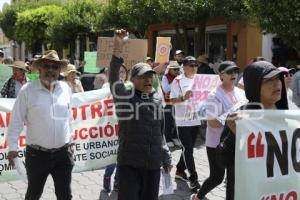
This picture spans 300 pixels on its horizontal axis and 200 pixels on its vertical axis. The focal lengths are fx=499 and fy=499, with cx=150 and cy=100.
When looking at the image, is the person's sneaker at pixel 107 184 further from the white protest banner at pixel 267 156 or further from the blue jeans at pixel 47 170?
the white protest banner at pixel 267 156

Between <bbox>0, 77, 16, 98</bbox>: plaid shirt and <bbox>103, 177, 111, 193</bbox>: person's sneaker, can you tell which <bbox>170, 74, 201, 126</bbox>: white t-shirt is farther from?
<bbox>0, 77, 16, 98</bbox>: plaid shirt

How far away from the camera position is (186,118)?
7180 millimetres

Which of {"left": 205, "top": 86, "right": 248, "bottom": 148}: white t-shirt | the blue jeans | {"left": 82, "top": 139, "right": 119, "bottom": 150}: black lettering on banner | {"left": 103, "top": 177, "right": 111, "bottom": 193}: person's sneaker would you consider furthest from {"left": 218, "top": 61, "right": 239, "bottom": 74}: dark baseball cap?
{"left": 103, "top": 177, "right": 111, "bottom": 193}: person's sneaker

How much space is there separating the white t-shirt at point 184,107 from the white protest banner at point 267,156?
3668mm

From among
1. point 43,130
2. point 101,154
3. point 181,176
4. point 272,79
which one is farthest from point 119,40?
point 181,176

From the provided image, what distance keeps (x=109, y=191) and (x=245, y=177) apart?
3.68 m

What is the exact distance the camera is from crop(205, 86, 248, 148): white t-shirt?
5410 mm

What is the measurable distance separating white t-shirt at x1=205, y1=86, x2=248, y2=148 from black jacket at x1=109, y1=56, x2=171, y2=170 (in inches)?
48.6

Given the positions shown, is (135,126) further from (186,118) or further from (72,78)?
(72,78)

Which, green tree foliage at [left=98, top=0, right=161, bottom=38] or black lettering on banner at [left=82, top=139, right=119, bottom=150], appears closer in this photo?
black lettering on banner at [left=82, top=139, right=119, bottom=150]

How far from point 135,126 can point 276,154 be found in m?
1.35

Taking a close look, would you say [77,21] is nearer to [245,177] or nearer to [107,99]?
[107,99]

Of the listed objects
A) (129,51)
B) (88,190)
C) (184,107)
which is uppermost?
(129,51)

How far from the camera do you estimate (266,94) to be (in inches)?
129
